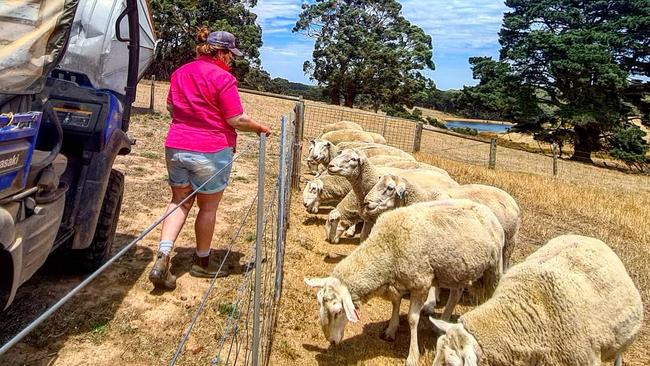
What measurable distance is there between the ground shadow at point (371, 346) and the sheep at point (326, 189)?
3166 mm

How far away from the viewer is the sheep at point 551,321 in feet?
10.1

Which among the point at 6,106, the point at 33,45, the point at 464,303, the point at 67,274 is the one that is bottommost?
the point at 464,303

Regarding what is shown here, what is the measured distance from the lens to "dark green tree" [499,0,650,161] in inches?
983

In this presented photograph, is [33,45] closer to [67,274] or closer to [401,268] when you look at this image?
[67,274]

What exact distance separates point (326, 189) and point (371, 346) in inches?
149

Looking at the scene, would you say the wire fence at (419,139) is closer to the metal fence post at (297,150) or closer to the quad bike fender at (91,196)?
the metal fence post at (297,150)

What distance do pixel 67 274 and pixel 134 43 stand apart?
2.18 metres

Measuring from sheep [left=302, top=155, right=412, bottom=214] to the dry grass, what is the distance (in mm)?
263

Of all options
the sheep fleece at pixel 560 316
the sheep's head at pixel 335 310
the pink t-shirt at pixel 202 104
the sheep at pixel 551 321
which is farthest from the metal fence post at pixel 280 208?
the sheep fleece at pixel 560 316

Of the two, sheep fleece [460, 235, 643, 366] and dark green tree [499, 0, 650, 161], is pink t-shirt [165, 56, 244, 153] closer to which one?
sheep fleece [460, 235, 643, 366]

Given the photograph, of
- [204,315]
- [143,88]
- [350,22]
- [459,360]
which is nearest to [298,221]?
[204,315]

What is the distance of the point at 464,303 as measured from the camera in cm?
507

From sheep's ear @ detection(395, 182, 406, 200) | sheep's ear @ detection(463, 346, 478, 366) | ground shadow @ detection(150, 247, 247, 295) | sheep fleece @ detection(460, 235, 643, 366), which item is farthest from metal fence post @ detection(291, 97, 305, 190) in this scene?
sheep's ear @ detection(463, 346, 478, 366)

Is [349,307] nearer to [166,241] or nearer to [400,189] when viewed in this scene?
[166,241]
